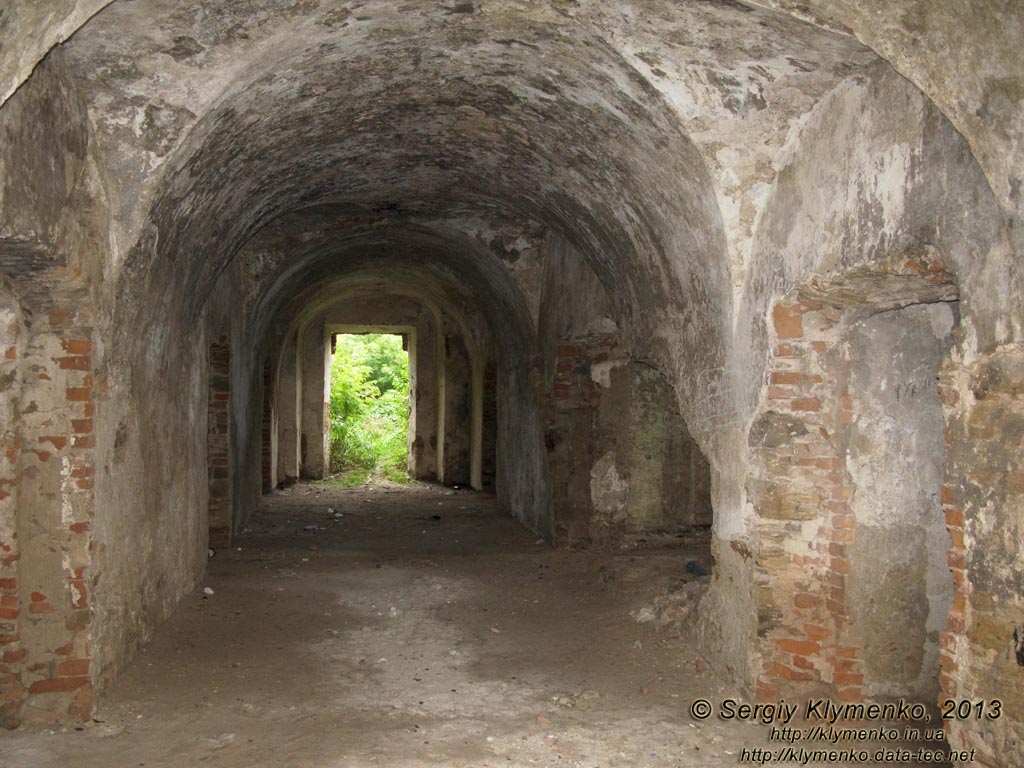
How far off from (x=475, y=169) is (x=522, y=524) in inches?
194

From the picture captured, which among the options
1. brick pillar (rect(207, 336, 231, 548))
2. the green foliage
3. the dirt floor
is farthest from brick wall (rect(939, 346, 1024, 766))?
the green foliage

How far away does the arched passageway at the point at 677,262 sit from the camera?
3258 mm

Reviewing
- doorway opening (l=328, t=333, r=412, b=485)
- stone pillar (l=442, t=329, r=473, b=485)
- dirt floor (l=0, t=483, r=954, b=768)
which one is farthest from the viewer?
doorway opening (l=328, t=333, r=412, b=485)

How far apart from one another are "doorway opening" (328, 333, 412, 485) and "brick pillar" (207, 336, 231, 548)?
700cm

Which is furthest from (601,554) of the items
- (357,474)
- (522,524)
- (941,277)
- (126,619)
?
(357,474)

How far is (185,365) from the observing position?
654 centimetres

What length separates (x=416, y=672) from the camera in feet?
17.8

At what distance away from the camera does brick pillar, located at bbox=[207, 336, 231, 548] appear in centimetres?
873

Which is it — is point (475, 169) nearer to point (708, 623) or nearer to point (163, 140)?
point (163, 140)

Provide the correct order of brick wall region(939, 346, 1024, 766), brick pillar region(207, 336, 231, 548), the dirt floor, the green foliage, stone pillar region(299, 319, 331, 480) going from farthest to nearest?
the green foliage
stone pillar region(299, 319, 331, 480)
brick pillar region(207, 336, 231, 548)
the dirt floor
brick wall region(939, 346, 1024, 766)

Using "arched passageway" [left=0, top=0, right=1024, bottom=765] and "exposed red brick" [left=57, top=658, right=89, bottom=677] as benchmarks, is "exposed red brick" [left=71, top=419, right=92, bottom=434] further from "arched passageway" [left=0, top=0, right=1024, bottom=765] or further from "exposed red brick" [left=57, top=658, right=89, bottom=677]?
"exposed red brick" [left=57, top=658, right=89, bottom=677]

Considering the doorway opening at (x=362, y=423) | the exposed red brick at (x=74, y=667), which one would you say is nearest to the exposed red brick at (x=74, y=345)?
the exposed red brick at (x=74, y=667)

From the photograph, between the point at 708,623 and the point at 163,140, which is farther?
the point at 708,623

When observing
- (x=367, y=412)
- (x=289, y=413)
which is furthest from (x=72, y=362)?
(x=367, y=412)
